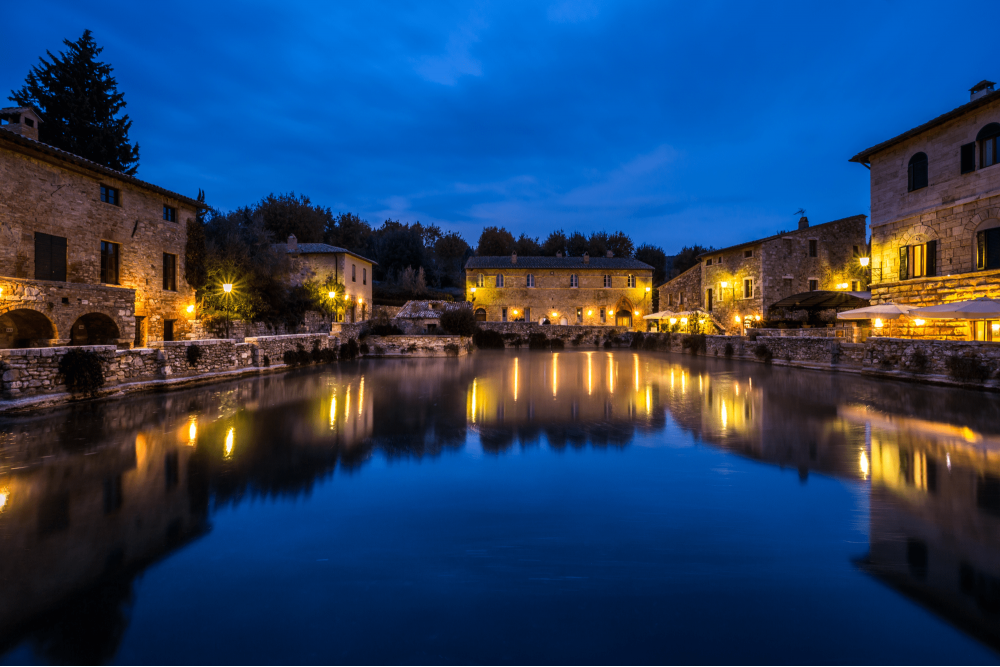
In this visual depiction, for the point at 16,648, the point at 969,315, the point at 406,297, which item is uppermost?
the point at 406,297

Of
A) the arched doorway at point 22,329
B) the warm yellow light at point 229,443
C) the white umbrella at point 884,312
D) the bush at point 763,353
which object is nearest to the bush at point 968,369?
the white umbrella at point 884,312

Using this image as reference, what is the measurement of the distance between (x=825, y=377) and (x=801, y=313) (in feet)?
41.2

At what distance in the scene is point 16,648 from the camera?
244cm

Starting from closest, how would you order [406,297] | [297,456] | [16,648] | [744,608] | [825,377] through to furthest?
1. [16,648]
2. [744,608]
3. [297,456]
4. [825,377]
5. [406,297]

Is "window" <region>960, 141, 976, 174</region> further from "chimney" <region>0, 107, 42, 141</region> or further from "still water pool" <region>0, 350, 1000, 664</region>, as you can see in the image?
"chimney" <region>0, 107, 42, 141</region>

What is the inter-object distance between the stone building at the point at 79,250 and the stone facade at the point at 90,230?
0.03 meters

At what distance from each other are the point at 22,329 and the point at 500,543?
18.4m

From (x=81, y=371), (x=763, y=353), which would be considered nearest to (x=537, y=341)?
(x=763, y=353)

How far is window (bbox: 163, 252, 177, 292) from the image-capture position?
714 inches

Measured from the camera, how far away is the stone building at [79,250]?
1277 cm

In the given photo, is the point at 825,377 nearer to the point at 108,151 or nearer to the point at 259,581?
the point at 259,581

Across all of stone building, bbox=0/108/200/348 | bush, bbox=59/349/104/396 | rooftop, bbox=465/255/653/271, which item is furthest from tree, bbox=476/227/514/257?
bush, bbox=59/349/104/396

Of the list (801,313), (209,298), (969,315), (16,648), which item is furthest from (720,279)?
(16,648)

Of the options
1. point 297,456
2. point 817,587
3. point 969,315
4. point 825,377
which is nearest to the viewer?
point 817,587
